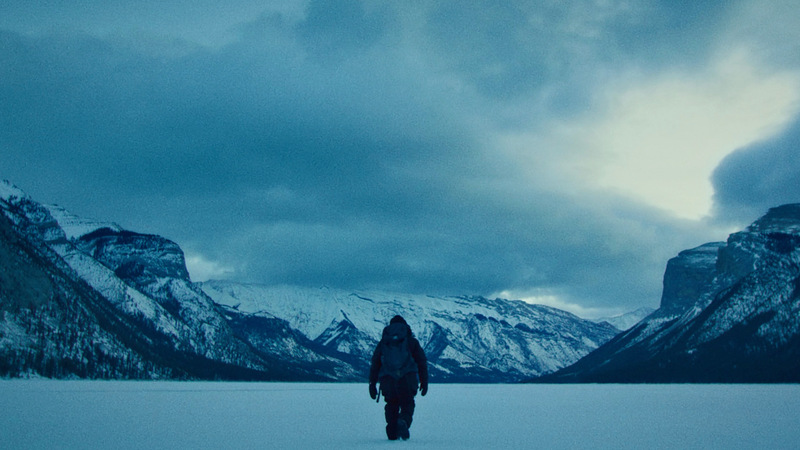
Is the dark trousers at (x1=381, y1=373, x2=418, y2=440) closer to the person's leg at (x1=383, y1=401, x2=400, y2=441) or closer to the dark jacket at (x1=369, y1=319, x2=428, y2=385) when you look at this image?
the person's leg at (x1=383, y1=401, x2=400, y2=441)

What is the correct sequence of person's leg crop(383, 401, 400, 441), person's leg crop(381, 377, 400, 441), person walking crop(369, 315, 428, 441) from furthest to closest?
person walking crop(369, 315, 428, 441) → person's leg crop(381, 377, 400, 441) → person's leg crop(383, 401, 400, 441)

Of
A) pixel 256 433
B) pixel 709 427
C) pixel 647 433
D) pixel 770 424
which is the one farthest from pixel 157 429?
pixel 770 424

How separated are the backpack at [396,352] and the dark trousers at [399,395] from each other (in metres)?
0.20

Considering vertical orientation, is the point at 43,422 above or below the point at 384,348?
below

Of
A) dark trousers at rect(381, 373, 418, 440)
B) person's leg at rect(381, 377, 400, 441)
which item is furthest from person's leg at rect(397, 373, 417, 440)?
person's leg at rect(381, 377, 400, 441)

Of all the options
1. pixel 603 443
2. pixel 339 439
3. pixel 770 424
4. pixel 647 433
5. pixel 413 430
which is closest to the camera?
pixel 603 443

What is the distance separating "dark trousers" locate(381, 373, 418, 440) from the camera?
2025cm

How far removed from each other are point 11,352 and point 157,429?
196 m

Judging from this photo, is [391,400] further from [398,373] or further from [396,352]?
[396,352]

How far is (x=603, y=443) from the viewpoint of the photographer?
18594 mm

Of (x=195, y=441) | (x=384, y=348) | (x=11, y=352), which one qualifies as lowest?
(x=195, y=441)

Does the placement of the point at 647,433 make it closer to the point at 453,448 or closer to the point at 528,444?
the point at 528,444

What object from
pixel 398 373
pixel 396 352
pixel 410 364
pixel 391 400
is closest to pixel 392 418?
pixel 391 400

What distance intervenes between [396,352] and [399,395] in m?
1.33
